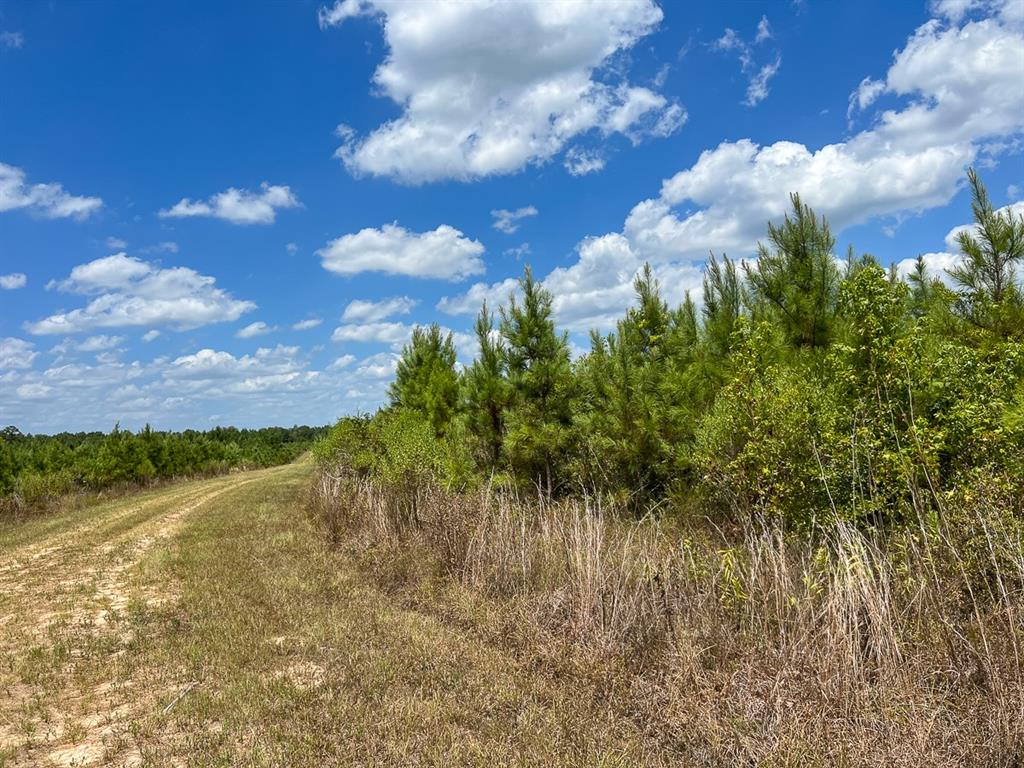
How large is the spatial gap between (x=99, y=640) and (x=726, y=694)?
582cm

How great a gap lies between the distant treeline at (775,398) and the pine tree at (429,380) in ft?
0.32

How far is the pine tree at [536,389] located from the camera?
36.7ft

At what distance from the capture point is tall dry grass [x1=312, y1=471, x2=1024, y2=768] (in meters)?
3.27

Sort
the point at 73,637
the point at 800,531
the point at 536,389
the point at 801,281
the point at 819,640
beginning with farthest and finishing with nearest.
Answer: the point at 536,389
the point at 801,281
the point at 73,637
the point at 800,531
the point at 819,640

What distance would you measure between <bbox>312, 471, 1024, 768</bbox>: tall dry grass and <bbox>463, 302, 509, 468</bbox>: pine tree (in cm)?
636

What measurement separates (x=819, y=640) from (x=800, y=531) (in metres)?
1.85

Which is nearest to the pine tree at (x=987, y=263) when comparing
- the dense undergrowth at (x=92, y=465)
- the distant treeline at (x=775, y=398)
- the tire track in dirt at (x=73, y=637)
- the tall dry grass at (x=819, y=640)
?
the distant treeline at (x=775, y=398)

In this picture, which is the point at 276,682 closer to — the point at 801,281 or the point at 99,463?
the point at 801,281

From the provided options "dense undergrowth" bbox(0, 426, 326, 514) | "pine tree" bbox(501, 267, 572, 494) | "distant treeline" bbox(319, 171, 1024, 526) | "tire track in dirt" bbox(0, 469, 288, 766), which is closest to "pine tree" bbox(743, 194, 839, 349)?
"distant treeline" bbox(319, 171, 1024, 526)

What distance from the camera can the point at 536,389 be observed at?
38.2 ft

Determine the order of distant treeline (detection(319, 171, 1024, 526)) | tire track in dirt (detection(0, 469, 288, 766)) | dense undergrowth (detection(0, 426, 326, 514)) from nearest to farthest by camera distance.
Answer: tire track in dirt (detection(0, 469, 288, 766)) < distant treeline (detection(319, 171, 1024, 526)) < dense undergrowth (detection(0, 426, 326, 514))

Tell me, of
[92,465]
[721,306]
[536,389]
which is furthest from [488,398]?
[92,465]

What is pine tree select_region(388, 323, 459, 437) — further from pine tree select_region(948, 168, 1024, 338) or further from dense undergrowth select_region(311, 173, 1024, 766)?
pine tree select_region(948, 168, 1024, 338)

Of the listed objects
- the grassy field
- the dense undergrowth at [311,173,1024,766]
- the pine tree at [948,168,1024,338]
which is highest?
the pine tree at [948,168,1024,338]
